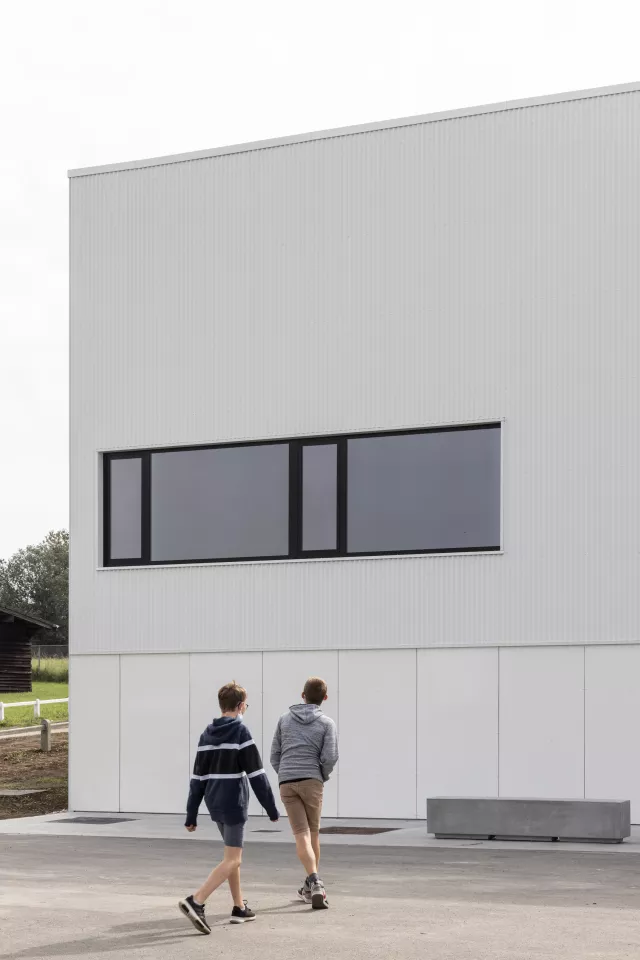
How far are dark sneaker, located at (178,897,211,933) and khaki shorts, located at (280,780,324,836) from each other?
146cm

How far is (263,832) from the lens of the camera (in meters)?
18.0

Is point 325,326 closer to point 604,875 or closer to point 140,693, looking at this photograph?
point 140,693

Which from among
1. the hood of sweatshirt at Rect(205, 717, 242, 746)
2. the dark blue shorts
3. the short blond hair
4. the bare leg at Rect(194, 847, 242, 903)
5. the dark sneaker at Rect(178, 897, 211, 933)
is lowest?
the dark sneaker at Rect(178, 897, 211, 933)

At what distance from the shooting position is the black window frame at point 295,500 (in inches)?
784

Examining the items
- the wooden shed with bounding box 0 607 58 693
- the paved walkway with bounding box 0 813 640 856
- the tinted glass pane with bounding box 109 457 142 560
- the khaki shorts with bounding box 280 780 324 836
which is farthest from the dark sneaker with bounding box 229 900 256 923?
the wooden shed with bounding box 0 607 58 693

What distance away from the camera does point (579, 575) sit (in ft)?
61.7

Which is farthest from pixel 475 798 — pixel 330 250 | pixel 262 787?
pixel 330 250

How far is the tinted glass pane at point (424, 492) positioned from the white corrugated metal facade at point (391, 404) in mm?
271

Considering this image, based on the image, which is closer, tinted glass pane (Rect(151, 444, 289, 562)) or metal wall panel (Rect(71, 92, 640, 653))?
metal wall panel (Rect(71, 92, 640, 653))

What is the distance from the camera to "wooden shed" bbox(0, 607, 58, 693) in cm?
6141

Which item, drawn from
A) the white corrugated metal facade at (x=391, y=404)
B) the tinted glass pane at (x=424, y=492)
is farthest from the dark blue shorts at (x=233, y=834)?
the tinted glass pane at (x=424, y=492)

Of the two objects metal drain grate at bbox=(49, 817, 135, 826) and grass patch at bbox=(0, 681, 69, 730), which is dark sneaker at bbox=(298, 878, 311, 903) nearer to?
metal drain grate at bbox=(49, 817, 135, 826)

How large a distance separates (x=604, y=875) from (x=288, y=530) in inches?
340

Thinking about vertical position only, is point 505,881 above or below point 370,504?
below
